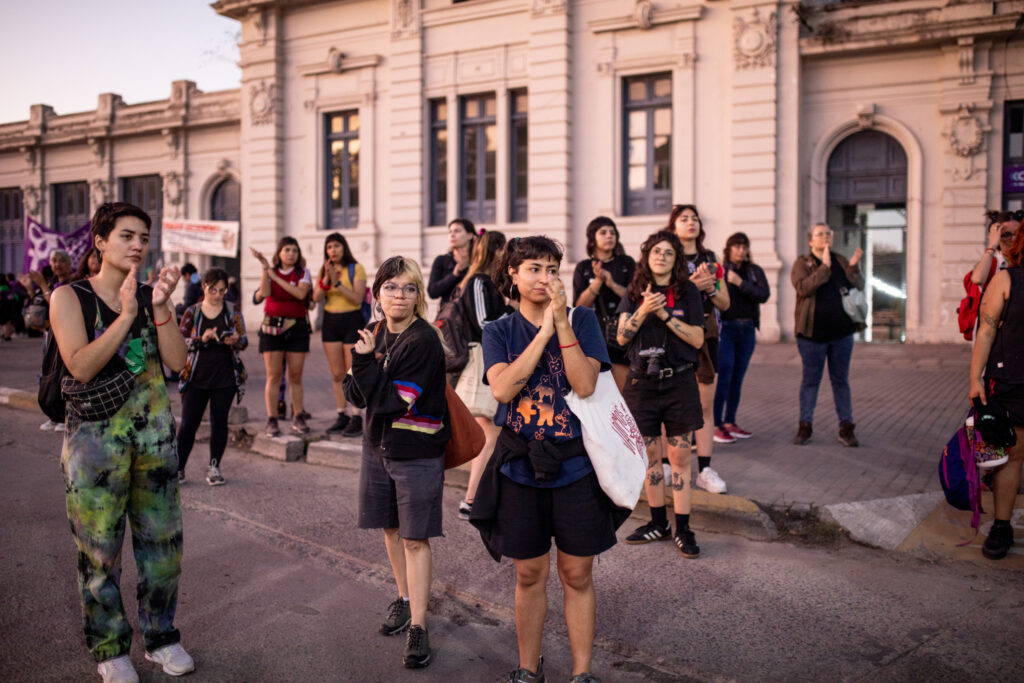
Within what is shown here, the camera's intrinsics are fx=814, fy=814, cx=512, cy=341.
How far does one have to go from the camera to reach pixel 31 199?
30.9m

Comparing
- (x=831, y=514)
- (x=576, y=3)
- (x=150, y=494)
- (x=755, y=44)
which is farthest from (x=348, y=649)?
(x=576, y=3)

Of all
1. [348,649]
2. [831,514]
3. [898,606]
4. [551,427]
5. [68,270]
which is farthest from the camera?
[68,270]

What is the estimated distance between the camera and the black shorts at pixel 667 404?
5113 mm

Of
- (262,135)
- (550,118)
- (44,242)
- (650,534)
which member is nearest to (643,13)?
(550,118)

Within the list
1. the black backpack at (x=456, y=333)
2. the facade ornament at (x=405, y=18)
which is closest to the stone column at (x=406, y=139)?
the facade ornament at (x=405, y=18)

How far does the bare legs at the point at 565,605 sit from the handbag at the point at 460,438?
829mm

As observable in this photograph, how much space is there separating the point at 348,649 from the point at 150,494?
1.16 meters

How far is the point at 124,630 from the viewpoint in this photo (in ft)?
11.6

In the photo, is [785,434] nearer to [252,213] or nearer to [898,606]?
[898,606]

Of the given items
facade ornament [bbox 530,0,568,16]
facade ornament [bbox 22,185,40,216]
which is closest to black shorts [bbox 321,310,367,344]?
facade ornament [bbox 530,0,568,16]

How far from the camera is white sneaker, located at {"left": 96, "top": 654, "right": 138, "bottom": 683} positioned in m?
3.45

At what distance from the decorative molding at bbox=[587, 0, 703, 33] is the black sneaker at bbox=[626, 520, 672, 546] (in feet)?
49.0

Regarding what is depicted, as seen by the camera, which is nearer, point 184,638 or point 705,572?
point 184,638

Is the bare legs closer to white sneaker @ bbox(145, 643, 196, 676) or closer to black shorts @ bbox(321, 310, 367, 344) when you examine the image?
white sneaker @ bbox(145, 643, 196, 676)
